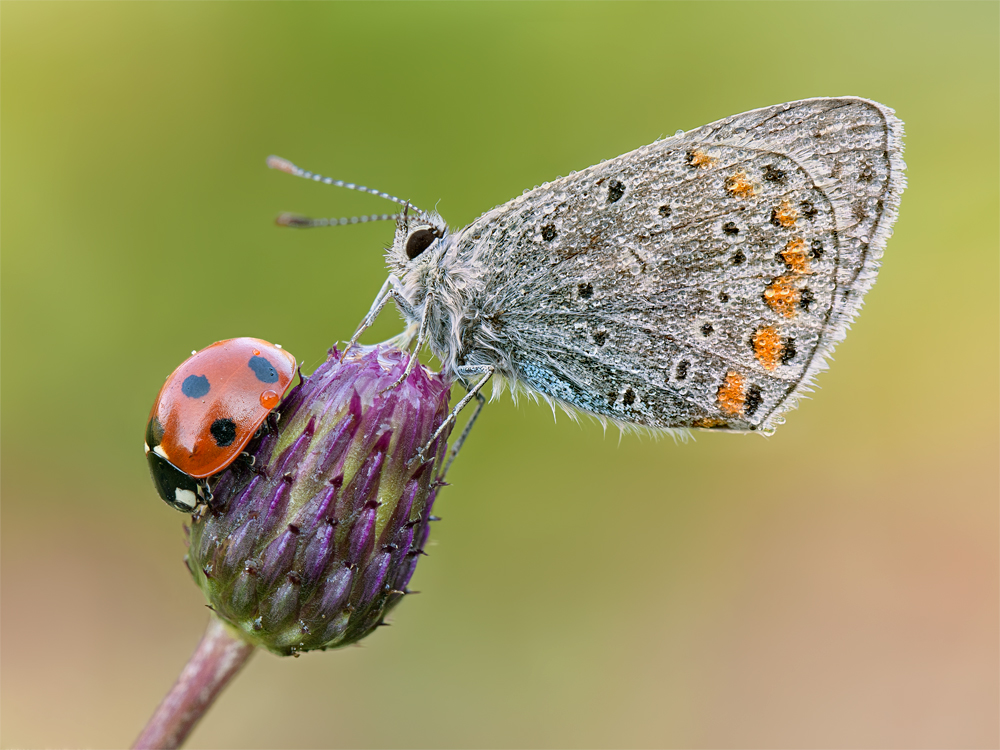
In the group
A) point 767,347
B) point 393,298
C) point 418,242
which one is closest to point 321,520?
point 393,298

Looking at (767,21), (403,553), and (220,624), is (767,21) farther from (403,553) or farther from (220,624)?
(220,624)

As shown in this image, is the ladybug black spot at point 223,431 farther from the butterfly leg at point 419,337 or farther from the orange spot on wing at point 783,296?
the orange spot on wing at point 783,296

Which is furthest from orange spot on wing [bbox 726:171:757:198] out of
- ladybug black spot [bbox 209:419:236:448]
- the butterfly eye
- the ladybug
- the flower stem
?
the flower stem

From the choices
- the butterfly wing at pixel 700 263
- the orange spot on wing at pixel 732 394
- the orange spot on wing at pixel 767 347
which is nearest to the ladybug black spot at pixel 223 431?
the butterfly wing at pixel 700 263

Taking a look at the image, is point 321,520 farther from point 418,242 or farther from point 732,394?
point 732,394

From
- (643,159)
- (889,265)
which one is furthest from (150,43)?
(889,265)
